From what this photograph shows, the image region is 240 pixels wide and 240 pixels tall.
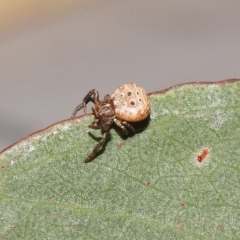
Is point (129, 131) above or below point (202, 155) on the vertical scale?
above

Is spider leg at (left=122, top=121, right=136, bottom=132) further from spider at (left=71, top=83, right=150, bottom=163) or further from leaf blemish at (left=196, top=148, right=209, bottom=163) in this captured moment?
leaf blemish at (left=196, top=148, right=209, bottom=163)

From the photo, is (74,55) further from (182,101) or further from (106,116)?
(182,101)

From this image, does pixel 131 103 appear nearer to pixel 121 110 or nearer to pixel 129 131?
pixel 121 110

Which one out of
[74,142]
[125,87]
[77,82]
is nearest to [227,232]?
[74,142]

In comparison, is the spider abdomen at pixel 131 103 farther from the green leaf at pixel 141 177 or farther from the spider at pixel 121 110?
the green leaf at pixel 141 177

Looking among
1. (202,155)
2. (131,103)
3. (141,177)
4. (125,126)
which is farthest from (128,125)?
(202,155)
